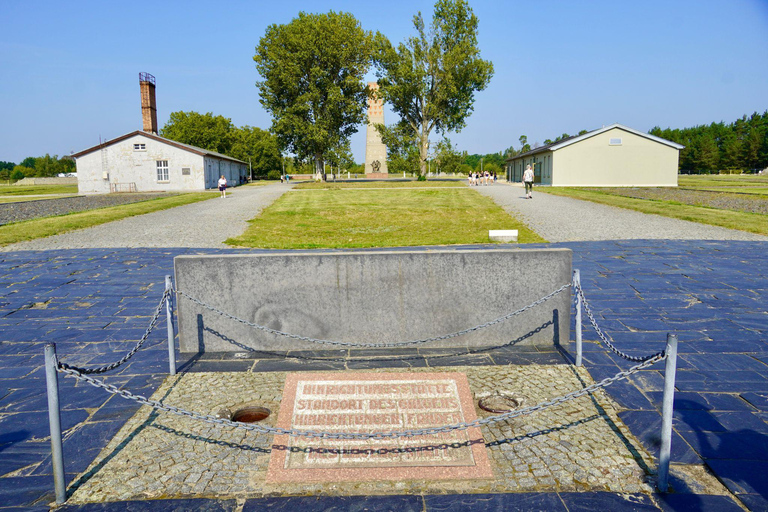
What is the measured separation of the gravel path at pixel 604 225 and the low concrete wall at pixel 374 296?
883 centimetres

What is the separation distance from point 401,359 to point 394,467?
2218 mm

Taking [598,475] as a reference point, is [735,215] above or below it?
above

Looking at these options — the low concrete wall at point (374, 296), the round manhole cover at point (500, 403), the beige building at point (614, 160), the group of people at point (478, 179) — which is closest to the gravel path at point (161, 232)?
the low concrete wall at point (374, 296)

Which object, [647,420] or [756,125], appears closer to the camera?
[647,420]

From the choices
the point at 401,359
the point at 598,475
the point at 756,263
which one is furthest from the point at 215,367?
the point at 756,263

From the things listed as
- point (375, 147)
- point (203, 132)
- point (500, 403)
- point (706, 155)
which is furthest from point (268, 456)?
point (706, 155)

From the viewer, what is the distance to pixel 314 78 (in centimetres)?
5450

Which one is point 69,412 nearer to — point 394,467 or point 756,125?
point 394,467

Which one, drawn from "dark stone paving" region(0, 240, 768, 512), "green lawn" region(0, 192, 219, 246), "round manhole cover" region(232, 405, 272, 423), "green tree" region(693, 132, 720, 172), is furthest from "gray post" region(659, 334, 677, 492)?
"green tree" region(693, 132, 720, 172)

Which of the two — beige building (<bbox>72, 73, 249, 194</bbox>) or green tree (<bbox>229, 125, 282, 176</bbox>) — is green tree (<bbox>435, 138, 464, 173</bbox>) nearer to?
beige building (<bbox>72, 73, 249, 194</bbox>)

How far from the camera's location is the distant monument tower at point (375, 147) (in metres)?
63.3

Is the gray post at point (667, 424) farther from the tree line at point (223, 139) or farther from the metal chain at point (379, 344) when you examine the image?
the tree line at point (223, 139)

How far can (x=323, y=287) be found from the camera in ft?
20.6

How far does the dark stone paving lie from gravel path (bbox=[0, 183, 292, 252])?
10.2 feet
